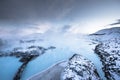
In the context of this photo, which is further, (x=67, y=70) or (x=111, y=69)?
(x=111, y=69)

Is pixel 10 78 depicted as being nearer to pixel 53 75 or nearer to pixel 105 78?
pixel 53 75

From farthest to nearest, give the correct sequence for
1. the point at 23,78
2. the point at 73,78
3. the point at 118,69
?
the point at 118,69
the point at 23,78
the point at 73,78

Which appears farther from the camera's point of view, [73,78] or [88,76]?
[88,76]

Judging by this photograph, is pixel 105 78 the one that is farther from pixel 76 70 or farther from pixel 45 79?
pixel 45 79

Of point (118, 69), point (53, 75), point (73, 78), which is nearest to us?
point (73, 78)

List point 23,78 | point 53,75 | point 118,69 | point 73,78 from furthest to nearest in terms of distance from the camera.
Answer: point 118,69
point 23,78
point 53,75
point 73,78

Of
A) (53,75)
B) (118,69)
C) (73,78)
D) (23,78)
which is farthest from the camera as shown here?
(118,69)

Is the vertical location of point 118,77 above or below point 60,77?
below

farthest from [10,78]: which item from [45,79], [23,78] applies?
[45,79]

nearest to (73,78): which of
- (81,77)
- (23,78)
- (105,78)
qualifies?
(81,77)
